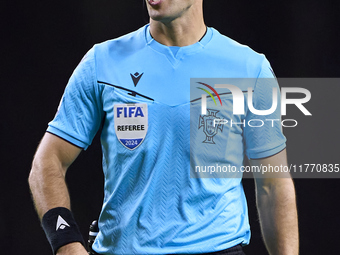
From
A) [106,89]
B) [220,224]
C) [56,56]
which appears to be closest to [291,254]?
[220,224]

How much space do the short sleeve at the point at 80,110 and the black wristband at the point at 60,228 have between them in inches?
6.5

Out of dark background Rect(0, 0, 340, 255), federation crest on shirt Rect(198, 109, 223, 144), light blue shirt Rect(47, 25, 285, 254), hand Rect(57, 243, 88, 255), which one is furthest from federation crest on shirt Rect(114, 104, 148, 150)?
dark background Rect(0, 0, 340, 255)

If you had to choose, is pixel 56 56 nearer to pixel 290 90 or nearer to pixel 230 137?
pixel 290 90

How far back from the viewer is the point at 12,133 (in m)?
2.49

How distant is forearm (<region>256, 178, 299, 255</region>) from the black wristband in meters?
0.50

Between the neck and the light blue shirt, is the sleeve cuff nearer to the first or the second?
the light blue shirt

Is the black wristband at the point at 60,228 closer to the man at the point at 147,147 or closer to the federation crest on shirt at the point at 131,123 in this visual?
the man at the point at 147,147

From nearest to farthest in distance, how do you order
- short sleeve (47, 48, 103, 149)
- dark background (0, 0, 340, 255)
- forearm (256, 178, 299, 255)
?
short sleeve (47, 48, 103, 149)
forearm (256, 178, 299, 255)
dark background (0, 0, 340, 255)

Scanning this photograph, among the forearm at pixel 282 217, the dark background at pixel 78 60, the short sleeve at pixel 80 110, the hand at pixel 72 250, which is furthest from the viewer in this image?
the dark background at pixel 78 60

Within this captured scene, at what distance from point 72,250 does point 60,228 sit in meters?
0.06

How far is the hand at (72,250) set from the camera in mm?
1215

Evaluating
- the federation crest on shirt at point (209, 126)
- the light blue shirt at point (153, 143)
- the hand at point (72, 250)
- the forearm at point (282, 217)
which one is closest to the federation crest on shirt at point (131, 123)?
the light blue shirt at point (153, 143)

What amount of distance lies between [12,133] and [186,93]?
A: 1.38m

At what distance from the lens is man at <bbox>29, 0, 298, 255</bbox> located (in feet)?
4.19
